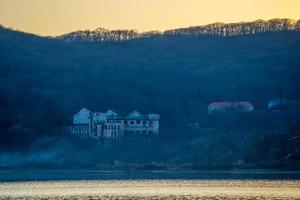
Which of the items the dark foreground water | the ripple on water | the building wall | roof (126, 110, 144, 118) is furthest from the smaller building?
the ripple on water

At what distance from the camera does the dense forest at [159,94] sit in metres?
104

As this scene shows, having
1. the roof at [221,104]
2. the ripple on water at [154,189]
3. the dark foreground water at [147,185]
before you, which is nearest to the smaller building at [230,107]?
the roof at [221,104]

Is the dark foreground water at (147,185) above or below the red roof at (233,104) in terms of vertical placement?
below

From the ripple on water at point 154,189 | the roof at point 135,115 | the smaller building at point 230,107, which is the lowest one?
the ripple on water at point 154,189

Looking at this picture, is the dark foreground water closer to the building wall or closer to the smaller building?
the building wall

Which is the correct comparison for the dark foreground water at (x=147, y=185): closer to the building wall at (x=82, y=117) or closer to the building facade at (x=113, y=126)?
the building facade at (x=113, y=126)

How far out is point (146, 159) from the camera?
105m

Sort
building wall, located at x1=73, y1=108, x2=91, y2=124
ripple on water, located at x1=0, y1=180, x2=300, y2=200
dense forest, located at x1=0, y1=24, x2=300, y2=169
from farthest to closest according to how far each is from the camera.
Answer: building wall, located at x1=73, y1=108, x2=91, y2=124 < dense forest, located at x1=0, y1=24, x2=300, y2=169 < ripple on water, located at x1=0, y1=180, x2=300, y2=200

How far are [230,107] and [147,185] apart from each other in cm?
4489

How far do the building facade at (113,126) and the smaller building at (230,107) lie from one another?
817 cm

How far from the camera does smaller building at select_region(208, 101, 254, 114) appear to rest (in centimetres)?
11968

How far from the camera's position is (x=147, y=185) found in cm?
7725

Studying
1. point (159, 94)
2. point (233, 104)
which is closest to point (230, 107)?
point (233, 104)

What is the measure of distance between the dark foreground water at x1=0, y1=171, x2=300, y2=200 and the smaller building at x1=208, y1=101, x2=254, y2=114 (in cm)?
2317
